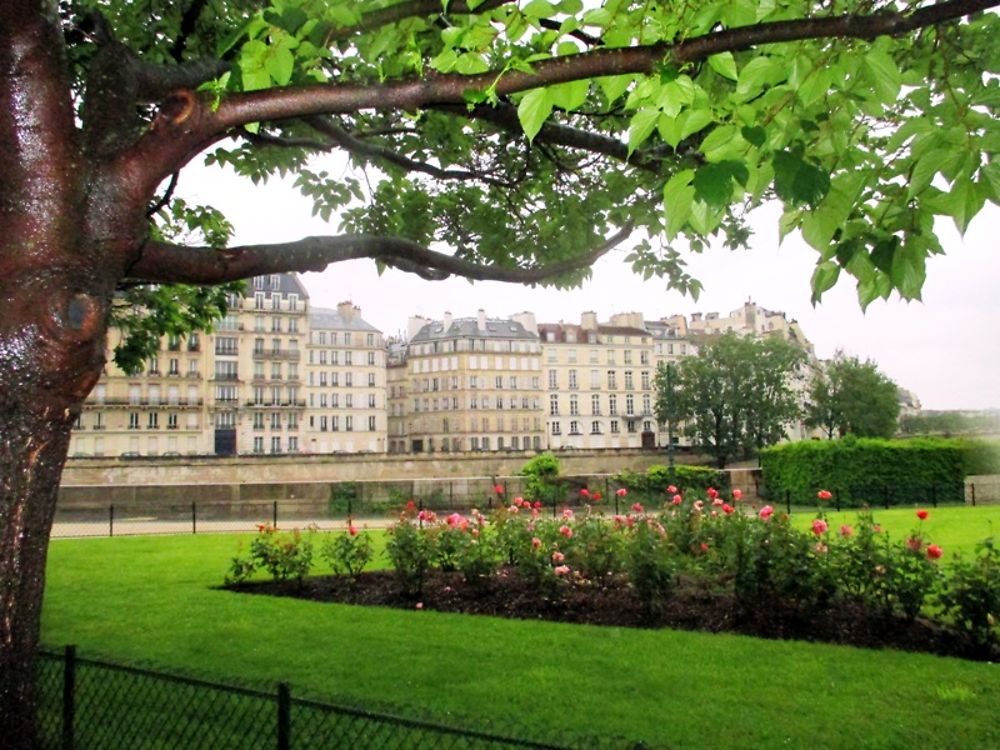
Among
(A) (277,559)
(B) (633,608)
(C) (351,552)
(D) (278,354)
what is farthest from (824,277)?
(D) (278,354)

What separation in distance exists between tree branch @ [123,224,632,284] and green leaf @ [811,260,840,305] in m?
2.87

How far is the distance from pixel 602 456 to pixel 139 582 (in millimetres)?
49839

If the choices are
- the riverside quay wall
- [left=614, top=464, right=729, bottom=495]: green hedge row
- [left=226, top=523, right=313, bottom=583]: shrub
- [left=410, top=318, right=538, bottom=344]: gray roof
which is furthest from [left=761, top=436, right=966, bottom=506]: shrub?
[left=410, top=318, right=538, bottom=344]: gray roof

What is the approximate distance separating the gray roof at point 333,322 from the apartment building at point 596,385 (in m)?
21.1

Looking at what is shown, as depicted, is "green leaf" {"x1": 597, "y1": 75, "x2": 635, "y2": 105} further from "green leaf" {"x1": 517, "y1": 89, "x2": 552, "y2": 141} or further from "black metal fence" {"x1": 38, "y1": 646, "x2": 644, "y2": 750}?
"black metal fence" {"x1": 38, "y1": 646, "x2": 644, "y2": 750}

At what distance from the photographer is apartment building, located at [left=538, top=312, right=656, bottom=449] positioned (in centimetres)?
9262

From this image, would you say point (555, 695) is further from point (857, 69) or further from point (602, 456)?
point (602, 456)

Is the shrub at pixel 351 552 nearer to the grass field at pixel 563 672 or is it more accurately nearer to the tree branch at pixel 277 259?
the grass field at pixel 563 672

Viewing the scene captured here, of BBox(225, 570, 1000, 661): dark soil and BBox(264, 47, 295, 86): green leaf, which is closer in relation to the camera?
BBox(264, 47, 295, 86): green leaf

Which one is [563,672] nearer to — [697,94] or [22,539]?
[22,539]

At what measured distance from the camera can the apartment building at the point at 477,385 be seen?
90125mm

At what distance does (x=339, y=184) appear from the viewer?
26.3 feet

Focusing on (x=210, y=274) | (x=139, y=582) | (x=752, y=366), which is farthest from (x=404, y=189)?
(x=752, y=366)

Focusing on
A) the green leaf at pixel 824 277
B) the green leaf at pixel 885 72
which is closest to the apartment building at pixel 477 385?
the green leaf at pixel 824 277
